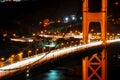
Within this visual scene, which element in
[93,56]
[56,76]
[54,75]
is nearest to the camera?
[93,56]

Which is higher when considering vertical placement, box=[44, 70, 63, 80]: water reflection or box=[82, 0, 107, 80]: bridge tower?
box=[82, 0, 107, 80]: bridge tower

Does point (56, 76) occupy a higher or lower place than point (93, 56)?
lower

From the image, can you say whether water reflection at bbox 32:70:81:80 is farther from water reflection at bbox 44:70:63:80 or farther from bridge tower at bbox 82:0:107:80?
bridge tower at bbox 82:0:107:80

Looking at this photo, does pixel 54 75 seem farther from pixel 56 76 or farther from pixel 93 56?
pixel 93 56

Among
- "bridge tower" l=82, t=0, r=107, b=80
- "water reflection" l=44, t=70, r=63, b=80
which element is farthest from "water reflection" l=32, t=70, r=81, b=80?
"bridge tower" l=82, t=0, r=107, b=80

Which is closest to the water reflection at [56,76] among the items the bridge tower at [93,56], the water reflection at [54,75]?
the water reflection at [54,75]

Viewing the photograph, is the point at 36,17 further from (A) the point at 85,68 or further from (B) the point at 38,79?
(A) the point at 85,68

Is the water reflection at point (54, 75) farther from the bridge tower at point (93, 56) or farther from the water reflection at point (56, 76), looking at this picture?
the bridge tower at point (93, 56)

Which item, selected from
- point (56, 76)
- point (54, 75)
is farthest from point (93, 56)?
point (54, 75)

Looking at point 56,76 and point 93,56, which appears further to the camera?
point 56,76

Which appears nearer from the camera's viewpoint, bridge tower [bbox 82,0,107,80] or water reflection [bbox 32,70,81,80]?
bridge tower [bbox 82,0,107,80]

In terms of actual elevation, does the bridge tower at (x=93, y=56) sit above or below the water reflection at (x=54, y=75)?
above
